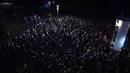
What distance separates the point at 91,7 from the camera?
143ft

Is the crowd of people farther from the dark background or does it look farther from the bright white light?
the dark background

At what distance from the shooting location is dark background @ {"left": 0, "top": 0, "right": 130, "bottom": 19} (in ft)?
120

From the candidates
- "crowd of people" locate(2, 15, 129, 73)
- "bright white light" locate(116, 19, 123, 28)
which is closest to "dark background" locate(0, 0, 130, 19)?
"bright white light" locate(116, 19, 123, 28)

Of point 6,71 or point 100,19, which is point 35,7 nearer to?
point 100,19

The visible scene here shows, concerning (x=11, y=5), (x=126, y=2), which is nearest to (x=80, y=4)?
(x=126, y=2)

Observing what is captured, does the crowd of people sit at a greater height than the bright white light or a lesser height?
lesser

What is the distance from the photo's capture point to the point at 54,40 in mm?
15445

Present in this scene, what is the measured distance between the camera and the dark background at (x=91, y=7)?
1441 inches

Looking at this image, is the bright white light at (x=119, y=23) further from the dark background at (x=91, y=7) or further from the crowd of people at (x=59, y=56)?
the dark background at (x=91, y=7)

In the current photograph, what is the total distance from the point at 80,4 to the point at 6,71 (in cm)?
3503

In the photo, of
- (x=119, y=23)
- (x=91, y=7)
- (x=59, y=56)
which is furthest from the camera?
(x=91, y=7)

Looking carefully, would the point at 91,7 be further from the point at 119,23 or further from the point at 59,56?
the point at 59,56

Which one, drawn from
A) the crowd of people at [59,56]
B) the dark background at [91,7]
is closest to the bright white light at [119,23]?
the crowd of people at [59,56]

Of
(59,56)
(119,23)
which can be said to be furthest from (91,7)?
(59,56)
